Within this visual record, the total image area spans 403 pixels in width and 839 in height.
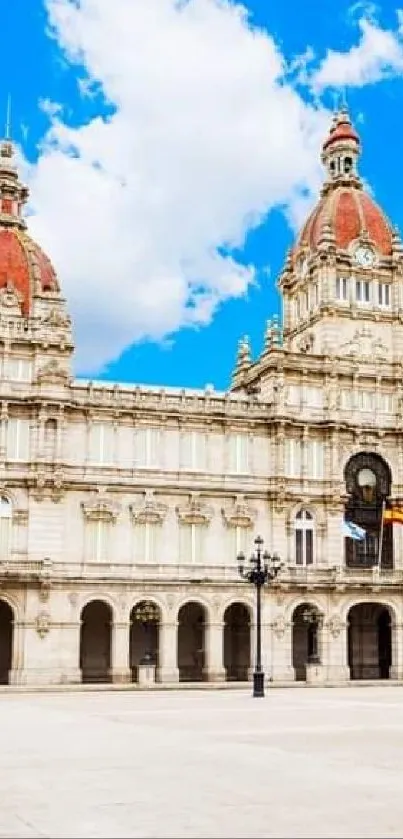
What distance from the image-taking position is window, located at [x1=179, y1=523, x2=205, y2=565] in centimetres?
7275

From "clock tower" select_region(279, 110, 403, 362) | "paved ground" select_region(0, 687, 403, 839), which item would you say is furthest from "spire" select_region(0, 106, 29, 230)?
"paved ground" select_region(0, 687, 403, 839)

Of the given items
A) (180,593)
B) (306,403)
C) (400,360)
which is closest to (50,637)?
(180,593)

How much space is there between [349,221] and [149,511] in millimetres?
28742

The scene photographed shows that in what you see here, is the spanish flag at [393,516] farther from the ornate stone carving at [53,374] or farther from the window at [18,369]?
the window at [18,369]

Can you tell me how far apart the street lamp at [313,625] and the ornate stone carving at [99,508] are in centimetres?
1511

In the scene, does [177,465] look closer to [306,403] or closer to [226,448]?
[226,448]

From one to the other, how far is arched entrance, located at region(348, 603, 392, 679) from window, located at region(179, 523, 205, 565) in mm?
12883

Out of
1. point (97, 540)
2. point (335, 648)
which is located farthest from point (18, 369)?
point (335, 648)

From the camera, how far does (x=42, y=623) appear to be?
6712 centimetres

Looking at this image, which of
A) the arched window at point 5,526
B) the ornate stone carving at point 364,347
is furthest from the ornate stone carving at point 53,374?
the ornate stone carving at point 364,347

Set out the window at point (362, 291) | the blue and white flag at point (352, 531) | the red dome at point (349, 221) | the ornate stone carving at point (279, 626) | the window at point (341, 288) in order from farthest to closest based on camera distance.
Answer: the red dome at point (349, 221), the window at point (362, 291), the window at point (341, 288), the blue and white flag at point (352, 531), the ornate stone carving at point (279, 626)

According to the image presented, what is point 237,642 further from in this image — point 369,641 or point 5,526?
point 5,526

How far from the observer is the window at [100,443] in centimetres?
7125

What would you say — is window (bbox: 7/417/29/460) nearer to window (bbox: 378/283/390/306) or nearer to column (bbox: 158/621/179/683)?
column (bbox: 158/621/179/683)
